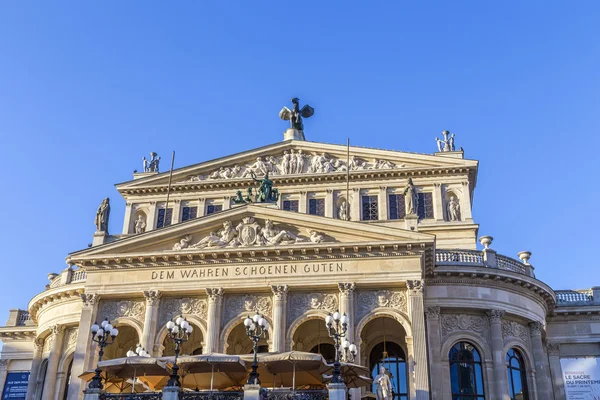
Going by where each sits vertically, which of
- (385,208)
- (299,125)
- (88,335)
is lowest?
(88,335)

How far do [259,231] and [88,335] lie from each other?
9616 millimetres

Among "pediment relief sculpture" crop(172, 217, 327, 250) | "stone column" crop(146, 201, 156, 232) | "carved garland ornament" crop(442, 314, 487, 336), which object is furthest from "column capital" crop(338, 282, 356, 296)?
"stone column" crop(146, 201, 156, 232)

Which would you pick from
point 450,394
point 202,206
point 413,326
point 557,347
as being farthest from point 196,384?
point 557,347

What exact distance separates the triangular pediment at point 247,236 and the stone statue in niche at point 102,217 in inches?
169

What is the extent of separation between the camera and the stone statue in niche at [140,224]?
47156 mm

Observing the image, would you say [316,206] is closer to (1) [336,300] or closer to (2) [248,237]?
(2) [248,237]

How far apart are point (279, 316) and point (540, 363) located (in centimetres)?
1457

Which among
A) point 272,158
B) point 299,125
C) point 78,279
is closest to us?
point 78,279

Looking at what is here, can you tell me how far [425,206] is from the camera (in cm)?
4509

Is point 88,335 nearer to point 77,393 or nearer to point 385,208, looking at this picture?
point 77,393

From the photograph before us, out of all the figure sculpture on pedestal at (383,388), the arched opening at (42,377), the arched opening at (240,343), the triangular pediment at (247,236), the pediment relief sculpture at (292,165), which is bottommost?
the figure sculpture on pedestal at (383,388)

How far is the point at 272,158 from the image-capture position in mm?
48719

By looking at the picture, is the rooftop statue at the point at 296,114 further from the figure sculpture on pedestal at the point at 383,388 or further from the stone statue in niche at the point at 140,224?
the figure sculpture on pedestal at the point at 383,388

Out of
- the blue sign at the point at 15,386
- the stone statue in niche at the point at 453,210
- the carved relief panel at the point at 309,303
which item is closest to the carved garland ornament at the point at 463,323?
the carved relief panel at the point at 309,303
